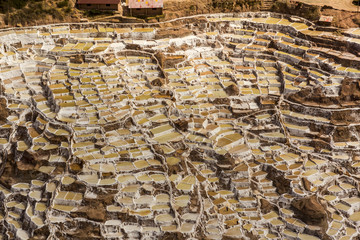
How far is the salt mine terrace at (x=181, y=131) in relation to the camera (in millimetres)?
43844

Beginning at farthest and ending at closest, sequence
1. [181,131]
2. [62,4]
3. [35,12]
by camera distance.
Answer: [62,4], [35,12], [181,131]

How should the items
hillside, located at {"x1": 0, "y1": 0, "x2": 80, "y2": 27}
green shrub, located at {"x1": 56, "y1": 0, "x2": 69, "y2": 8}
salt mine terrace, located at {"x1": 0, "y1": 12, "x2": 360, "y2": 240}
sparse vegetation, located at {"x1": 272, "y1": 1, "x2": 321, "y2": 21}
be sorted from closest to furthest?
1. salt mine terrace, located at {"x1": 0, "y1": 12, "x2": 360, "y2": 240}
2. hillside, located at {"x1": 0, "y1": 0, "x2": 80, "y2": 27}
3. sparse vegetation, located at {"x1": 272, "y1": 1, "x2": 321, "y2": 21}
4. green shrub, located at {"x1": 56, "y1": 0, "x2": 69, "y2": 8}

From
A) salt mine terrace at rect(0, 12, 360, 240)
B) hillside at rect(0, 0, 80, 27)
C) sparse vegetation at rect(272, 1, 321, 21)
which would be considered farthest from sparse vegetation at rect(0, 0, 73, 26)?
sparse vegetation at rect(272, 1, 321, 21)

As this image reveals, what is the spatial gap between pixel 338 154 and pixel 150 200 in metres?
18.3

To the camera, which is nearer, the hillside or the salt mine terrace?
the salt mine terrace

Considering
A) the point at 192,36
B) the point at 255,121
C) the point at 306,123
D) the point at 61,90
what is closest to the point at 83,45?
the point at 61,90

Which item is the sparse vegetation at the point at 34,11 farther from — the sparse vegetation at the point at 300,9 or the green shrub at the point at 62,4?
the sparse vegetation at the point at 300,9

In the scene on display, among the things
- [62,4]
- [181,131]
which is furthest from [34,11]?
[181,131]

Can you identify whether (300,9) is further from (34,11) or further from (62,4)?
(34,11)

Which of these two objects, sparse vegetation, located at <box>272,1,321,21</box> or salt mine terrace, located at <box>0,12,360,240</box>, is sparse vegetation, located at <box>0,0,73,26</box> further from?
sparse vegetation, located at <box>272,1,321,21</box>

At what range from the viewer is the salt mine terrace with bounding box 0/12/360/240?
144ft

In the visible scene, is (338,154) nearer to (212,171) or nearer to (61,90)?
(212,171)

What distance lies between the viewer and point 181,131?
50750 mm


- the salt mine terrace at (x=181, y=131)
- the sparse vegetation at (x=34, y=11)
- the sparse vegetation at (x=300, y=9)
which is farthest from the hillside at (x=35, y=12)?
the sparse vegetation at (x=300, y=9)
